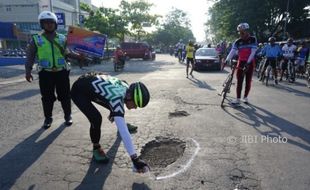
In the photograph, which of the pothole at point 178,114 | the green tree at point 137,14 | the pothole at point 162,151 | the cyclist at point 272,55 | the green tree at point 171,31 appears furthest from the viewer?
the green tree at point 171,31

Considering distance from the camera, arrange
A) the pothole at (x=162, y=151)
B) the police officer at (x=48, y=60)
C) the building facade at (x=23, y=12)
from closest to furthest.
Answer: the pothole at (x=162, y=151) < the police officer at (x=48, y=60) < the building facade at (x=23, y=12)

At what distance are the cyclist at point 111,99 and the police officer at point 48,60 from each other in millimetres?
1900

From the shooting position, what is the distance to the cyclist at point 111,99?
3.56 meters

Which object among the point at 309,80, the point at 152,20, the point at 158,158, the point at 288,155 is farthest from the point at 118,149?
the point at 152,20

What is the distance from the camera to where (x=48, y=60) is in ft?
19.3

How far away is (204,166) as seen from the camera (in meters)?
4.23

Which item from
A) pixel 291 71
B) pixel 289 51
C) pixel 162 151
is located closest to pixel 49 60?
pixel 162 151

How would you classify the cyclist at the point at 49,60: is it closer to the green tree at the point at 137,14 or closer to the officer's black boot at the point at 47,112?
the officer's black boot at the point at 47,112

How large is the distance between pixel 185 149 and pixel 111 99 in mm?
1740

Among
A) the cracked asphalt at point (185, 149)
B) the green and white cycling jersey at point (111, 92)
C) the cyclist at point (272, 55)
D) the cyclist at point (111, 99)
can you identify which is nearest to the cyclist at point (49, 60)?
the cracked asphalt at point (185, 149)

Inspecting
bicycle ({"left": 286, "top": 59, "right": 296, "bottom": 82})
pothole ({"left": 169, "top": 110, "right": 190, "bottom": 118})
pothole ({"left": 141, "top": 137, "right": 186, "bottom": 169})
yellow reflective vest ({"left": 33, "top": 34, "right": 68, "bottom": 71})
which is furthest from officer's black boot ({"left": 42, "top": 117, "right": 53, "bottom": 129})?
bicycle ({"left": 286, "top": 59, "right": 296, "bottom": 82})

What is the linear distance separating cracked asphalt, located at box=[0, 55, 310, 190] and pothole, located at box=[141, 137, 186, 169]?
101 mm

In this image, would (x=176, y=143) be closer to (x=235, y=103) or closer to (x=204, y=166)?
(x=204, y=166)

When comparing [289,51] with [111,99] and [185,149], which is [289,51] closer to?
[185,149]
